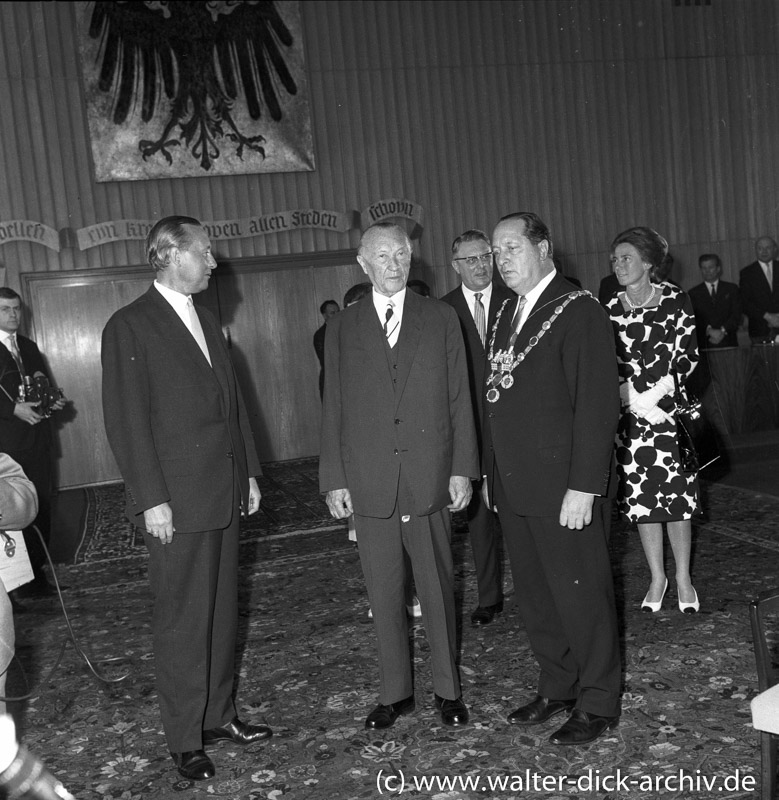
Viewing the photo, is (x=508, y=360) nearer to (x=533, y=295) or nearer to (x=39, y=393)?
(x=533, y=295)

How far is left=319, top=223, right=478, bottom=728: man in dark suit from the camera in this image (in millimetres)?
2945

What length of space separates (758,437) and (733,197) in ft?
14.9

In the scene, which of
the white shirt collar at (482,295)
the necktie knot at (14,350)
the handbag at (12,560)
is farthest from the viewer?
the necktie knot at (14,350)

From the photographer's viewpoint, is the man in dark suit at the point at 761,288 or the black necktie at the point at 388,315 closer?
the black necktie at the point at 388,315

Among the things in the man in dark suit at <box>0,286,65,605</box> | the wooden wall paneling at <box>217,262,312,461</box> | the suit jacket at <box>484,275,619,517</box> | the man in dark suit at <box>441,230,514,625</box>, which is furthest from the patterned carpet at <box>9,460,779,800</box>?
the wooden wall paneling at <box>217,262,312,461</box>

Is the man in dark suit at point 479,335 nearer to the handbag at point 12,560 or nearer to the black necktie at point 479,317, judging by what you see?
the black necktie at point 479,317

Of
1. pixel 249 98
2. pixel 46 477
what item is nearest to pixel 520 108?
pixel 249 98

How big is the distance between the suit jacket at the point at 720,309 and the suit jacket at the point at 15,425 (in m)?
6.33

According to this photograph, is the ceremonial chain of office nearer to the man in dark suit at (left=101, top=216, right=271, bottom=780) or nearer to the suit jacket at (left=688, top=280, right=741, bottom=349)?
the man in dark suit at (left=101, top=216, right=271, bottom=780)

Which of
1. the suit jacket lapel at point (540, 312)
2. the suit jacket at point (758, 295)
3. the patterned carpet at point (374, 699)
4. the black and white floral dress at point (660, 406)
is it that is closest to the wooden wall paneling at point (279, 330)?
the suit jacket at point (758, 295)

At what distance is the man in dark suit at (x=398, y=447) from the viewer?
9.66 feet

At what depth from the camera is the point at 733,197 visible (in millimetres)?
11289

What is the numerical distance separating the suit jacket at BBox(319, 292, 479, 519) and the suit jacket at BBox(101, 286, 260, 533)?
1.20 ft

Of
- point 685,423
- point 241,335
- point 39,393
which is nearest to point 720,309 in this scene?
point 241,335
